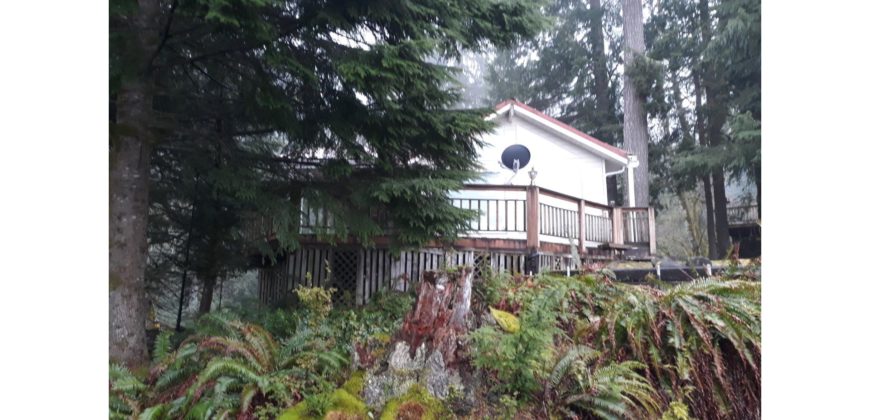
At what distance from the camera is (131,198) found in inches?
149

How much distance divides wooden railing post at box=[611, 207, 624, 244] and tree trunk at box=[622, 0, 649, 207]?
859 millimetres

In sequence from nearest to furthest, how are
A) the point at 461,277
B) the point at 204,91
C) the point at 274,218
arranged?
the point at 461,277
the point at 274,218
the point at 204,91

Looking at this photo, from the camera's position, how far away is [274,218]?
4.09 metres

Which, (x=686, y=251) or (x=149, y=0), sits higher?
(x=149, y=0)

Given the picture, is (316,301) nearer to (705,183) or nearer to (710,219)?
(710,219)

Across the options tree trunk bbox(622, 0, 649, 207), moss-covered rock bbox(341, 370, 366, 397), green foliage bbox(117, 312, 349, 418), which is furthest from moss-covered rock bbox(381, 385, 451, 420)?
tree trunk bbox(622, 0, 649, 207)

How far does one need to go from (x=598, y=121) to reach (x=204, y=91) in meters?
5.55

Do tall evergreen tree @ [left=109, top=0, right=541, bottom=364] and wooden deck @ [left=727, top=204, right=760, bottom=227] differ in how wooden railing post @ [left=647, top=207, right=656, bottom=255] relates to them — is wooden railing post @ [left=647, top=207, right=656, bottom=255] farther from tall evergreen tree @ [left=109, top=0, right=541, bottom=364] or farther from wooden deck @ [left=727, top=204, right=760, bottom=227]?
tall evergreen tree @ [left=109, top=0, right=541, bottom=364]

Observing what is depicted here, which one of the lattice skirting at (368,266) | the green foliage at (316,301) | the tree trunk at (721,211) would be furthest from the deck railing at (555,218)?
the green foliage at (316,301)

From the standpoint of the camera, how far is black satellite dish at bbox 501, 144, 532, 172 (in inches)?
315

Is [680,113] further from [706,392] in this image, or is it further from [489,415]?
[489,415]

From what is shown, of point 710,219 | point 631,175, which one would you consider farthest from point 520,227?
point 631,175
